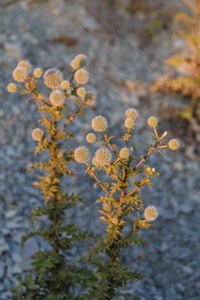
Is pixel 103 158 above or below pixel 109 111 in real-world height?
below

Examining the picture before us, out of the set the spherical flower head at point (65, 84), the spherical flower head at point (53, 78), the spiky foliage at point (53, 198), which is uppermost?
the spherical flower head at point (53, 78)

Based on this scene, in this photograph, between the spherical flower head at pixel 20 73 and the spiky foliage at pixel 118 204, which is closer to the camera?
the spiky foliage at pixel 118 204

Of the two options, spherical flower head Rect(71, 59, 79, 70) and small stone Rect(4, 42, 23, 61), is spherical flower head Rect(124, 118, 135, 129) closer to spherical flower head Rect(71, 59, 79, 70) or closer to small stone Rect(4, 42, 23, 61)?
spherical flower head Rect(71, 59, 79, 70)

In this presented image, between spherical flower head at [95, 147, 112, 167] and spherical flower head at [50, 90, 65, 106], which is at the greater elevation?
spherical flower head at [50, 90, 65, 106]

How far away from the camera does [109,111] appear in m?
6.04

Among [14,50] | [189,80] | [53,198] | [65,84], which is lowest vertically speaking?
[53,198]

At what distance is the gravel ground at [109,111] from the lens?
152 inches

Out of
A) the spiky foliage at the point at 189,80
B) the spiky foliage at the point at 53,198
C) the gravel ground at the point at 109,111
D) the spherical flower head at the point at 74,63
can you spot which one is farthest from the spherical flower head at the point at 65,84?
the spiky foliage at the point at 189,80

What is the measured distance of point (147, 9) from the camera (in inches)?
349

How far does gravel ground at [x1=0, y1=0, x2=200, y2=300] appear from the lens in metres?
3.86

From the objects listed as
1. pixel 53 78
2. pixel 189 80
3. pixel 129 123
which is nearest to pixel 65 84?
pixel 53 78

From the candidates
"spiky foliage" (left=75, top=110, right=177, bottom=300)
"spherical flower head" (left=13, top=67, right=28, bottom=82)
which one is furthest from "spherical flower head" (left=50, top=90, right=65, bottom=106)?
"spiky foliage" (left=75, top=110, right=177, bottom=300)

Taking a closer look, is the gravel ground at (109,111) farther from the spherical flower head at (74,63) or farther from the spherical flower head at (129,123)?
the spherical flower head at (129,123)

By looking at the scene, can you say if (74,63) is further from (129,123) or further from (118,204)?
(118,204)
